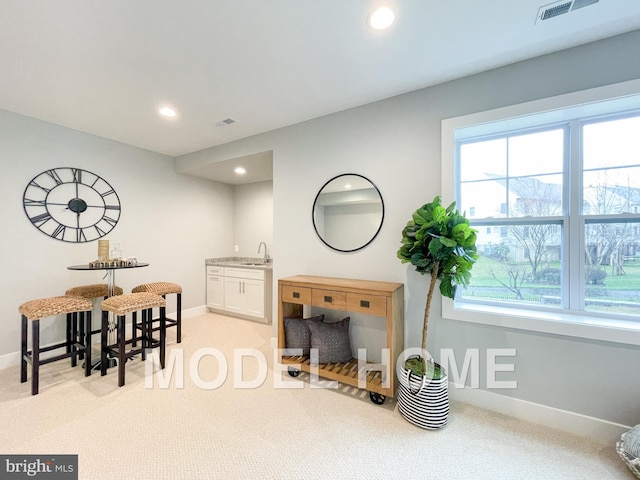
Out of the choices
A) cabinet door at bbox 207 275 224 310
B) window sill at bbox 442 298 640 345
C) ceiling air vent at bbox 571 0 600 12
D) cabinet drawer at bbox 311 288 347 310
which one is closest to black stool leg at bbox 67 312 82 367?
cabinet door at bbox 207 275 224 310

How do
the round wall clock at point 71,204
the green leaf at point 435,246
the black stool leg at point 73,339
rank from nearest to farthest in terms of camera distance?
the green leaf at point 435,246 → the black stool leg at point 73,339 → the round wall clock at point 71,204

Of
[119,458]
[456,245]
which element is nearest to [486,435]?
[456,245]

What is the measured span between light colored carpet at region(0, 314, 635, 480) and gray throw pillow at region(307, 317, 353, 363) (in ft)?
0.98

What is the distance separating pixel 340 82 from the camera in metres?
2.17

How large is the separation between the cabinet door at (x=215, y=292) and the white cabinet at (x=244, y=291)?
0.10 meters

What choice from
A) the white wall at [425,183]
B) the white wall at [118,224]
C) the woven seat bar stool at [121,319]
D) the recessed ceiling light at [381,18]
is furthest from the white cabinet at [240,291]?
the recessed ceiling light at [381,18]

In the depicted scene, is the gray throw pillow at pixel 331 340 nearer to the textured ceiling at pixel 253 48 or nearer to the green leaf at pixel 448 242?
the green leaf at pixel 448 242

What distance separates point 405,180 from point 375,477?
6.88 feet

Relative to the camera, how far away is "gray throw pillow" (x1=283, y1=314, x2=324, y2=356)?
2537 millimetres

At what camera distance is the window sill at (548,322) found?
5.43ft

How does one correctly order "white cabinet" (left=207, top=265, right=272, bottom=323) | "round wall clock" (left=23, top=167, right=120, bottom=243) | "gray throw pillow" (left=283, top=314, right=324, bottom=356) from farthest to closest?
"white cabinet" (left=207, top=265, right=272, bottom=323) → "round wall clock" (left=23, top=167, right=120, bottom=243) → "gray throw pillow" (left=283, top=314, right=324, bottom=356)

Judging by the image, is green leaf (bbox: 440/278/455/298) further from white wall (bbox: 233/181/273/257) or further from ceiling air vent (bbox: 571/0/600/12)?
white wall (bbox: 233/181/273/257)

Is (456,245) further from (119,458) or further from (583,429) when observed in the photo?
(119,458)

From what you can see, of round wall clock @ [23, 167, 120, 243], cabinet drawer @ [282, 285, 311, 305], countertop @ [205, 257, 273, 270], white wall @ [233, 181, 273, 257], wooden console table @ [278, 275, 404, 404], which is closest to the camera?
wooden console table @ [278, 275, 404, 404]
